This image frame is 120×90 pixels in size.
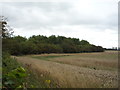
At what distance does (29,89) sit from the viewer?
156 inches

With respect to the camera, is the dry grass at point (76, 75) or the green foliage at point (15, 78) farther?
the dry grass at point (76, 75)

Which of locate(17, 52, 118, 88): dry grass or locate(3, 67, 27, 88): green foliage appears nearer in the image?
locate(3, 67, 27, 88): green foliage

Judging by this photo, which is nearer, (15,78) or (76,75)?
(15,78)

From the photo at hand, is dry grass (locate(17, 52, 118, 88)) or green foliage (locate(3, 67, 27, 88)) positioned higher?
green foliage (locate(3, 67, 27, 88))

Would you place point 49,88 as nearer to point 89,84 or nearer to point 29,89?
point 29,89

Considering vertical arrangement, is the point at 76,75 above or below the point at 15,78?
below

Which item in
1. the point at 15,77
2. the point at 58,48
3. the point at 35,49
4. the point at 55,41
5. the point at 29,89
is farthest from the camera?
the point at 55,41

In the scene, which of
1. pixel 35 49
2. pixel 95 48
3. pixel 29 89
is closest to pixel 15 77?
pixel 29 89

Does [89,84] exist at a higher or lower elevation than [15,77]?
lower

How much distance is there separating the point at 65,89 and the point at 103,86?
1.08m

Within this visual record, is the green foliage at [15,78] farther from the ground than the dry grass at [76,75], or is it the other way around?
the green foliage at [15,78]

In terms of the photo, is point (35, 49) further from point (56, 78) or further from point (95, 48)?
point (56, 78)

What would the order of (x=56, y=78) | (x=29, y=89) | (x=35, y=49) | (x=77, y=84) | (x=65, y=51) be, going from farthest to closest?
(x=65, y=51), (x=35, y=49), (x=56, y=78), (x=77, y=84), (x=29, y=89)

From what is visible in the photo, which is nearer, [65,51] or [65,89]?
[65,89]
